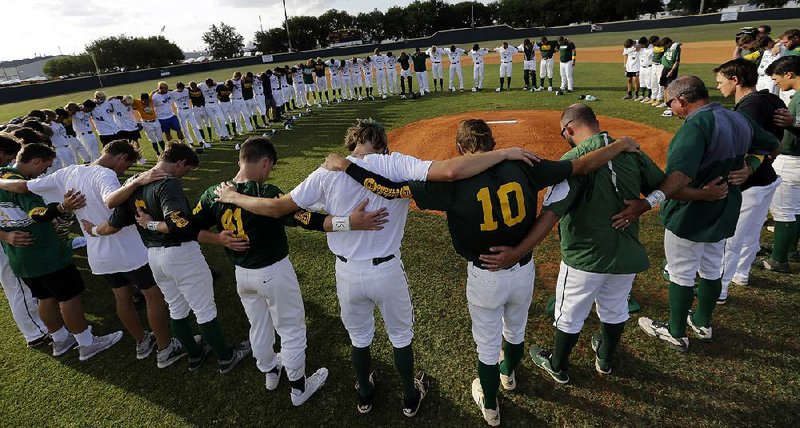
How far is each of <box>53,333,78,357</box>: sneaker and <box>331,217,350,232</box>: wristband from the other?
15.0 ft

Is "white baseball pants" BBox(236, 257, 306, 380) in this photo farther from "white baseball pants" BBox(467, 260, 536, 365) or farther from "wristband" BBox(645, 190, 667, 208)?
"wristband" BBox(645, 190, 667, 208)

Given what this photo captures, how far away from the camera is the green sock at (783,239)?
5.12m

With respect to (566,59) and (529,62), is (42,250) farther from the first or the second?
(529,62)

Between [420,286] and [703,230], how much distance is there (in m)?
3.37

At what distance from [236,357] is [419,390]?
2.19 meters

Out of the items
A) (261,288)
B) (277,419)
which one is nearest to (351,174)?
(261,288)

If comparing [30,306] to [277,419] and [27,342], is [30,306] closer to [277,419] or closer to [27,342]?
[27,342]

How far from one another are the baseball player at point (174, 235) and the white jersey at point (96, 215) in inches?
5.8

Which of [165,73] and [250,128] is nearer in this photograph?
[250,128]

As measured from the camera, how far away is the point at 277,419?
3824 millimetres

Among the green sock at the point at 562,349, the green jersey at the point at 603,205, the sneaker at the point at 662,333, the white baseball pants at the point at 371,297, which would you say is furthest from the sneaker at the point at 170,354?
the sneaker at the point at 662,333

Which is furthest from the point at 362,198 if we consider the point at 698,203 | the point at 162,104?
the point at 162,104

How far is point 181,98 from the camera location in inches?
576

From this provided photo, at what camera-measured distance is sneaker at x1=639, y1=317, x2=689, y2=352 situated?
13.7 feet
